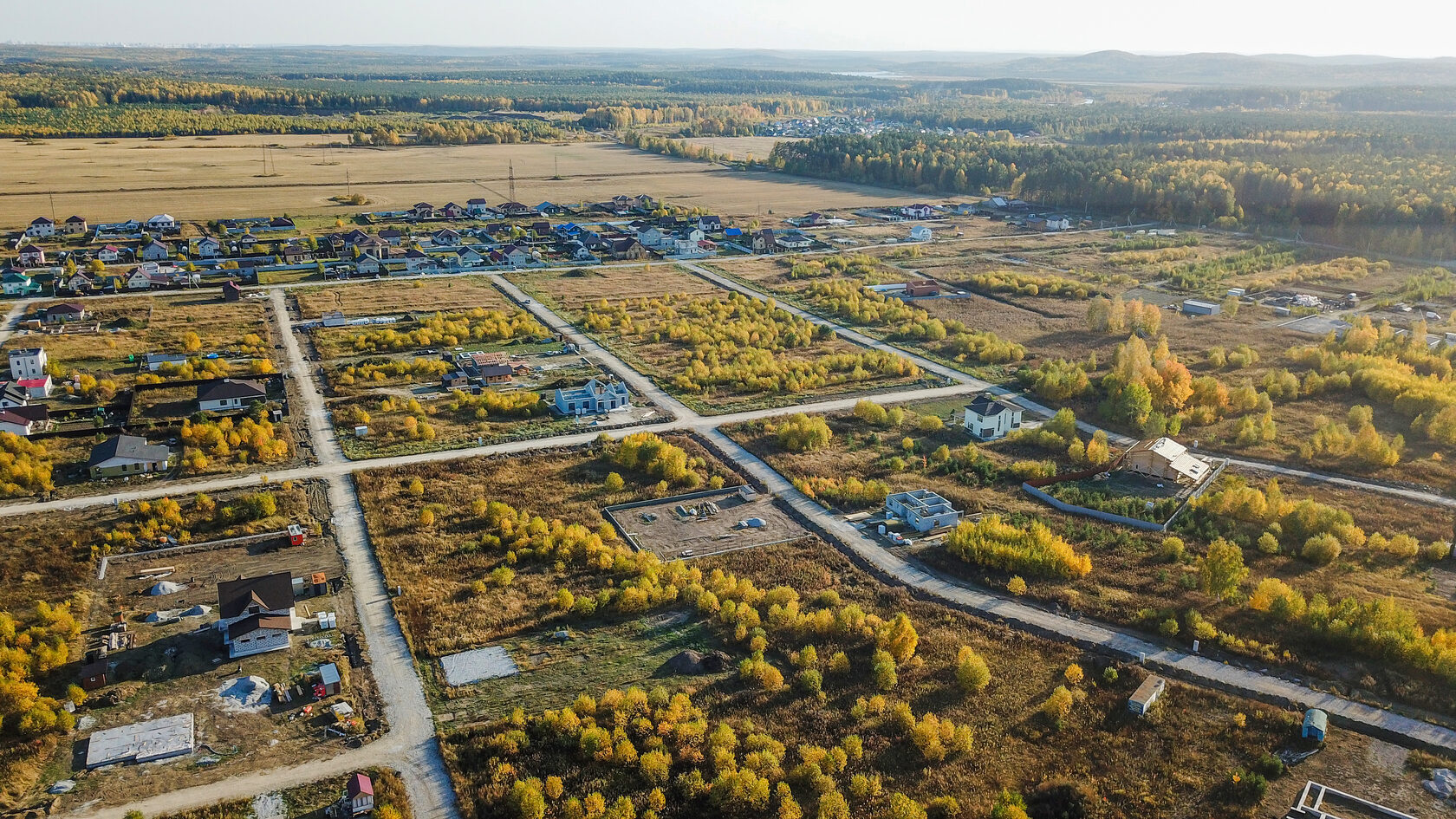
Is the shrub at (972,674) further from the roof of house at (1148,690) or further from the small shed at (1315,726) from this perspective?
the small shed at (1315,726)

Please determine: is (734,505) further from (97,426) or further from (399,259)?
(399,259)

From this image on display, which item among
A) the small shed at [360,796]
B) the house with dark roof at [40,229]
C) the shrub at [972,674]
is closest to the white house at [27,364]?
the small shed at [360,796]

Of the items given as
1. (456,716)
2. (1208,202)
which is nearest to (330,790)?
(456,716)

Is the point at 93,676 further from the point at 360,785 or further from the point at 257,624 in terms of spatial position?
the point at 360,785

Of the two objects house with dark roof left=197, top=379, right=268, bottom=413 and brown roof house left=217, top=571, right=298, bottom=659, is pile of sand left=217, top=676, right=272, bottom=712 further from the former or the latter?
house with dark roof left=197, top=379, right=268, bottom=413

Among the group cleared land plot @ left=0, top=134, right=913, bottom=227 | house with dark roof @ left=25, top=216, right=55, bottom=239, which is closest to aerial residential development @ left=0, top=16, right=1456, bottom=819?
house with dark roof @ left=25, top=216, right=55, bottom=239

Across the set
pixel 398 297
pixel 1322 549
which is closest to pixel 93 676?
pixel 1322 549
